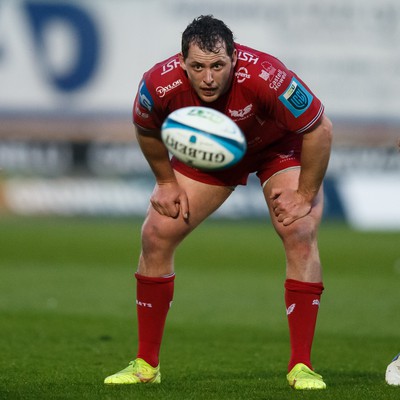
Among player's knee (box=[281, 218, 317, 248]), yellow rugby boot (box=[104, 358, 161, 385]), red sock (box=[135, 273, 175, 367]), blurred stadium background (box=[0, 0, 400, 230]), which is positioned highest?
blurred stadium background (box=[0, 0, 400, 230])

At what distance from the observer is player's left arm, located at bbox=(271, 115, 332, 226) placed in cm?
623

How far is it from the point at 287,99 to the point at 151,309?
1609 millimetres

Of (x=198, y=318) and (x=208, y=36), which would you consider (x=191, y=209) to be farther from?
(x=198, y=318)

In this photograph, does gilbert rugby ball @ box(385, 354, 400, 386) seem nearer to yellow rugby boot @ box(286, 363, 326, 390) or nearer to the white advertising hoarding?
yellow rugby boot @ box(286, 363, 326, 390)

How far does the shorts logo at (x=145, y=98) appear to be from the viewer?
6.15 metres

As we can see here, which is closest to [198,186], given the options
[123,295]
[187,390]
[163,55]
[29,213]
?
[187,390]

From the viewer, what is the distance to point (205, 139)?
5.60m

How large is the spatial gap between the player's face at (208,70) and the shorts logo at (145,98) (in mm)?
298

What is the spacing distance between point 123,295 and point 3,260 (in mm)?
4636

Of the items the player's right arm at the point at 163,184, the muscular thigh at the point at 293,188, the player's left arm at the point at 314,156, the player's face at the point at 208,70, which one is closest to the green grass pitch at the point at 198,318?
the muscular thigh at the point at 293,188

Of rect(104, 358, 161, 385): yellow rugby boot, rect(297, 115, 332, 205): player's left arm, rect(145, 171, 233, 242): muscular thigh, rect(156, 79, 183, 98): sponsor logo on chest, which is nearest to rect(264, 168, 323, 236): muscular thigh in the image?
rect(297, 115, 332, 205): player's left arm

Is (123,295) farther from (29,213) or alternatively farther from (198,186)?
(29,213)

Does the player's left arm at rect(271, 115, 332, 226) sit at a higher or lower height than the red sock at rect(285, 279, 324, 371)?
higher

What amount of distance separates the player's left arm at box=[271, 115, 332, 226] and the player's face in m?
0.64
